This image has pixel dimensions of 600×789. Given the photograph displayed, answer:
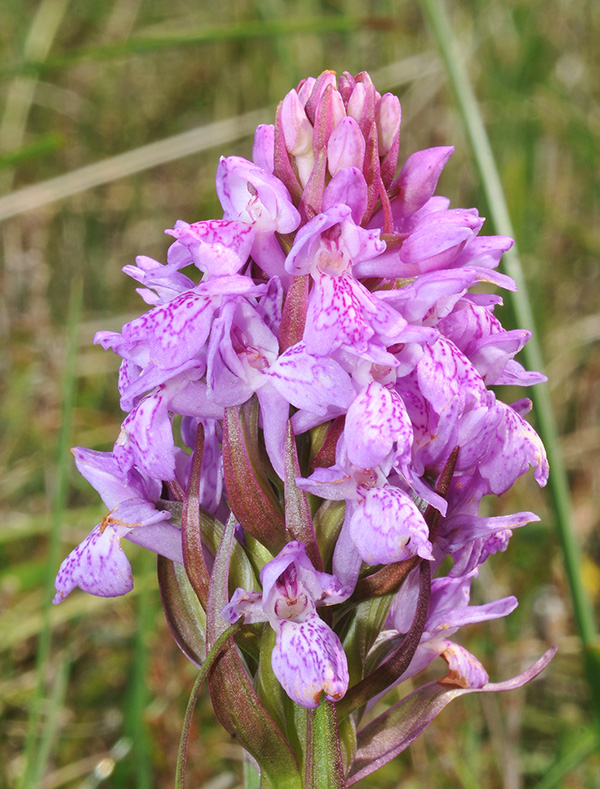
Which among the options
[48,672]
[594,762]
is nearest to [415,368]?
[594,762]

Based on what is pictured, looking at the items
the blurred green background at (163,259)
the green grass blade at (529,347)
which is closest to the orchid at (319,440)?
the green grass blade at (529,347)

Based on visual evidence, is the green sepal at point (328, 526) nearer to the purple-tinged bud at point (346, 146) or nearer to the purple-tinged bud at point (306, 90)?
the purple-tinged bud at point (346, 146)

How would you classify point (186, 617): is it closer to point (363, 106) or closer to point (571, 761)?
point (363, 106)

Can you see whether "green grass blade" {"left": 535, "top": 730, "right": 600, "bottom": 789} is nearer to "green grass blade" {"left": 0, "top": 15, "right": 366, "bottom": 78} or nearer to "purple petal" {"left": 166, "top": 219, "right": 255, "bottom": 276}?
"purple petal" {"left": 166, "top": 219, "right": 255, "bottom": 276}

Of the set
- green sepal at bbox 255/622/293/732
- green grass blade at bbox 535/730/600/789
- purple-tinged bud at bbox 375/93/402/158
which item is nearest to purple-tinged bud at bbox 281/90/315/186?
purple-tinged bud at bbox 375/93/402/158

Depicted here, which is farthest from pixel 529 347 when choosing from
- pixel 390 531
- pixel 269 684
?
pixel 269 684

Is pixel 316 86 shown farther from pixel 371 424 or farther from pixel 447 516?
pixel 447 516
